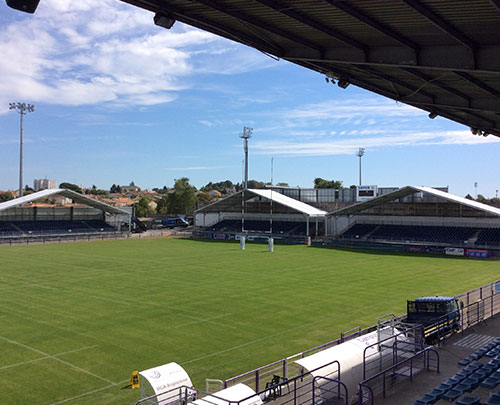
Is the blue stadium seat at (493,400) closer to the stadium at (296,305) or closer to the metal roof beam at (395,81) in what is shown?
the stadium at (296,305)

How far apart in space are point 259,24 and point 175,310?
761 inches

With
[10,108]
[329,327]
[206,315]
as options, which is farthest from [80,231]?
[329,327]

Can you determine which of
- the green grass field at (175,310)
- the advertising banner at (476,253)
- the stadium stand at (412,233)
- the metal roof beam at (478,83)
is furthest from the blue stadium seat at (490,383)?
the stadium stand at (412,233)

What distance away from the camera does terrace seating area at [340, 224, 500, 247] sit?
201 ft

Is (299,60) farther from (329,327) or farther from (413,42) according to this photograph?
(329,327)

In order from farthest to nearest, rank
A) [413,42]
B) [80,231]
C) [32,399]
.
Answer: [80,231] < [32,399] < [413,42]

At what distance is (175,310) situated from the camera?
27.6 m

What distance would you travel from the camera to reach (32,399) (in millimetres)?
15422

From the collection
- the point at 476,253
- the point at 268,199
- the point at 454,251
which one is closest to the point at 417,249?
the point at 454,251

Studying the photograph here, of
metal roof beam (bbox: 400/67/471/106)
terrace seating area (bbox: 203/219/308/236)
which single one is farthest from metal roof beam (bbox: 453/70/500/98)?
terrace seating area (bbox: 203/219/308/236)

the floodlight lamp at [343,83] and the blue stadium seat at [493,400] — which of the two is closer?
the blue stadium seat at [493,400]

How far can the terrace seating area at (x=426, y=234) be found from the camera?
61.3m

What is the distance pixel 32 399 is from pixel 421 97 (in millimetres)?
17882

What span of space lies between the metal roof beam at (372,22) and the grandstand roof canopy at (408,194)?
5266 centimetres
